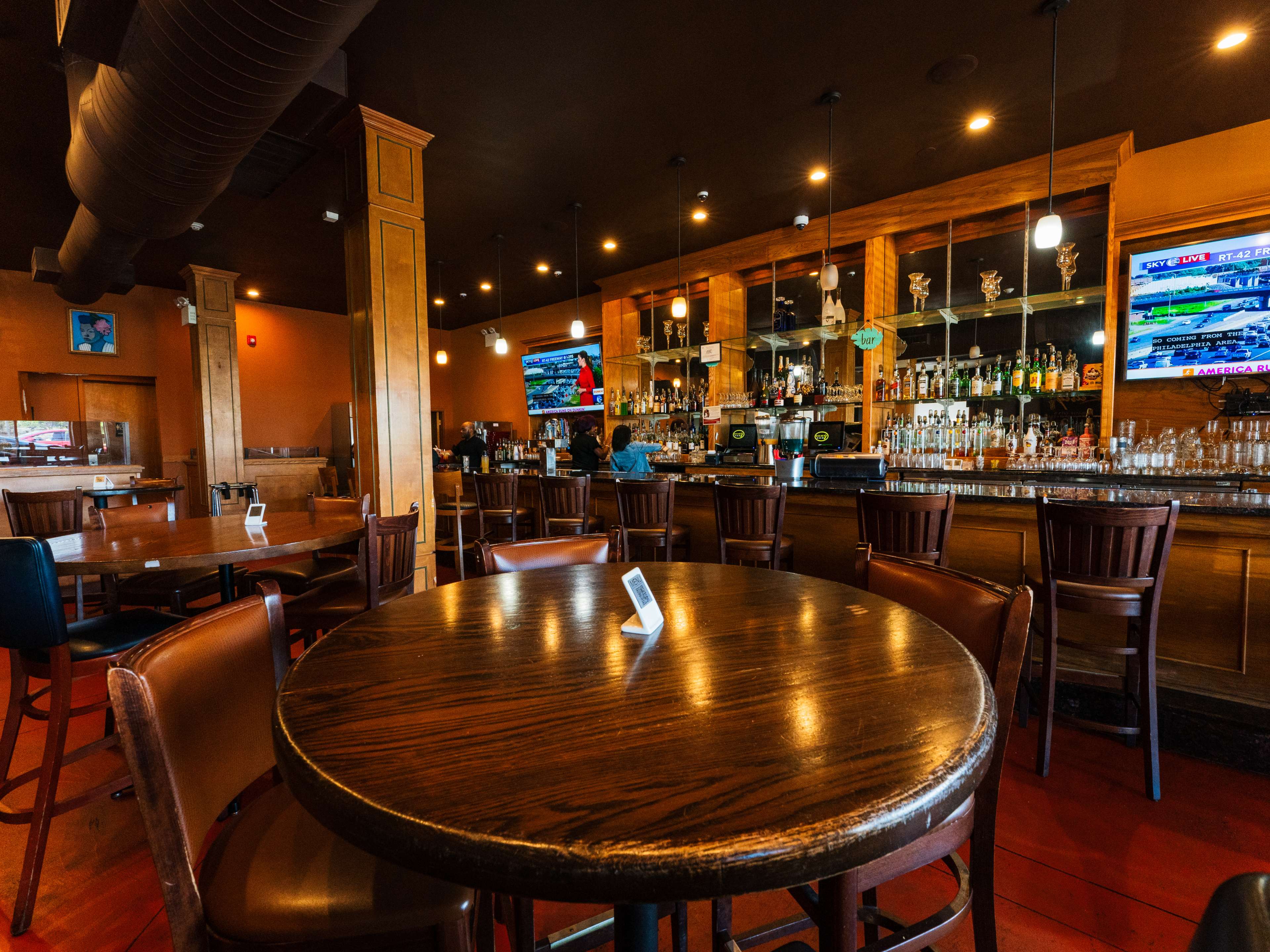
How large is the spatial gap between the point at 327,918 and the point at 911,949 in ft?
3.23

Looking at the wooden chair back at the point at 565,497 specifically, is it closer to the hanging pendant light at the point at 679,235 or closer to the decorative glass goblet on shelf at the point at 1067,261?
the hanging pendant light at the point at 679,235

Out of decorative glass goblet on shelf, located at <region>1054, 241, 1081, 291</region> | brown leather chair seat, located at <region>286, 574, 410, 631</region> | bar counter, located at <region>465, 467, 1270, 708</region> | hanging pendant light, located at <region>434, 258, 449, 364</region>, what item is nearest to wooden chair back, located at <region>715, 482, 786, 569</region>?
bar counter, located at <region>465, 467, 1270, 708</region>

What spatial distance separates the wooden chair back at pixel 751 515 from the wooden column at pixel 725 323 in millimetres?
3701

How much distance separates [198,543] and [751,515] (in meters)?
2.49

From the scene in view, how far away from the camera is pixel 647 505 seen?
3516 millimetres

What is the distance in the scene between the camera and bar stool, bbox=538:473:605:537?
3.94 metres

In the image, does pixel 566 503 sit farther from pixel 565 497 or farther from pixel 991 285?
pixel 991 285

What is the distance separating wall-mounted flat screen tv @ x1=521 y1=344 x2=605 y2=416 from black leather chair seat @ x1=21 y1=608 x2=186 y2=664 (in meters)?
6.20

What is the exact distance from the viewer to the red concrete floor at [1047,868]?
153cm

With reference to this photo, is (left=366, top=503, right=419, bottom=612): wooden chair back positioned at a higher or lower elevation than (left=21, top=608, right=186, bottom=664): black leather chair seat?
higher

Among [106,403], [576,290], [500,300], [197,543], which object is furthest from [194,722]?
[106,403]

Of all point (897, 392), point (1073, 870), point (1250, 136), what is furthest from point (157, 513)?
point (1250, 136)

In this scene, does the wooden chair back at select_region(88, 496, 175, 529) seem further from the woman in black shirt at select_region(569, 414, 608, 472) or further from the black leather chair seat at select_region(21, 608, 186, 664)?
the woman in black shirt at select_region(569, 414, 608, 472)

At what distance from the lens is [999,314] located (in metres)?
5.00
